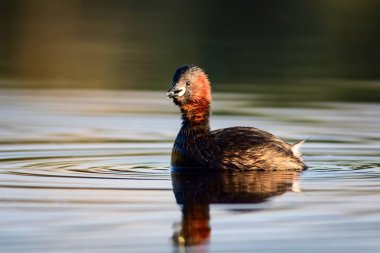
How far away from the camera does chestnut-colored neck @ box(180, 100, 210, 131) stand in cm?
1410

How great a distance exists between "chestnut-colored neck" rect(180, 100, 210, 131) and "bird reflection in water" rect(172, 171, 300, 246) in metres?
0.82

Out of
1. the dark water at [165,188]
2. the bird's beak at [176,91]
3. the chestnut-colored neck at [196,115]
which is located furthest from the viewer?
the chestnut-colored neck at [196,115]

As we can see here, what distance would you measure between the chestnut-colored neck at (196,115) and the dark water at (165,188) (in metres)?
0.53

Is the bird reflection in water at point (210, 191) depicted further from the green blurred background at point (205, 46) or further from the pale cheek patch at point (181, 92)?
the green blurred background at point (205, 46)

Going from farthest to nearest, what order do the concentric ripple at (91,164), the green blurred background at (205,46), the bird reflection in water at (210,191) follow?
the green blurred background at (205,46) → the concentric ripple at (91,164) → the bird reflection in water at (210,191)

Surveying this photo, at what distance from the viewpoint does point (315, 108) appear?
19578 mm

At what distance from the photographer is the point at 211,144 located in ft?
44.8

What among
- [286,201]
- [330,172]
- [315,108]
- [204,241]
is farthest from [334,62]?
[204,241]

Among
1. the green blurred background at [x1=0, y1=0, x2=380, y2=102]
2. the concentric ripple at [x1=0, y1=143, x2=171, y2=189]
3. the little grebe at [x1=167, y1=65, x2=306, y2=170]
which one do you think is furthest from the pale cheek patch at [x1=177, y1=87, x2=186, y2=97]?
the green blurred background at [x1=0, y1=0, x2=380, y2=102]

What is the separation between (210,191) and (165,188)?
1.43 feet

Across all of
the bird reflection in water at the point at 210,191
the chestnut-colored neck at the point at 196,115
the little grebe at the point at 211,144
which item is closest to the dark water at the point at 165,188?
the bird reflection in water at the point at 210,191

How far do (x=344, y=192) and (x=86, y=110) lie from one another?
8.43m

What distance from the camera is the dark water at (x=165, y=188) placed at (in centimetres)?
934

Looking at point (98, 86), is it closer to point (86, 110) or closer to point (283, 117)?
point (86, 110)
